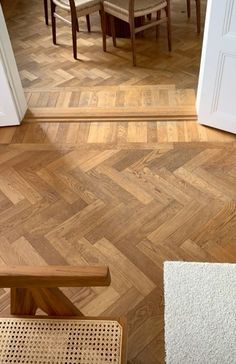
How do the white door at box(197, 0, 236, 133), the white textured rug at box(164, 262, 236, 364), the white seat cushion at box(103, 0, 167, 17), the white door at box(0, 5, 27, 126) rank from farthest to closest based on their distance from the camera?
the white seat cushion at box(103, 0, 167, 17), the white door at box(0, 5, 27, 126), the white door at box(197, 0, 236, 133), the white textured rug at box(164, 262, 236, 364)

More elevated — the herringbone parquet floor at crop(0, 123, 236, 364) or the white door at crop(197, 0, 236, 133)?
the white door at crop(197, 0, 236, 133)

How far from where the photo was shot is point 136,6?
2771 mm

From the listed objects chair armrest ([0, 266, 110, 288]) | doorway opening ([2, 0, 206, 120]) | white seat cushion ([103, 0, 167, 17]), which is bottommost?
doorway opening ([2, 0, 206, 120])

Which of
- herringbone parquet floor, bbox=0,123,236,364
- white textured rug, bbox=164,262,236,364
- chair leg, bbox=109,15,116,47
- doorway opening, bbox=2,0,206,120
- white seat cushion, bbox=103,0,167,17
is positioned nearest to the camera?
white textured rug, bbox=164,262,236,364

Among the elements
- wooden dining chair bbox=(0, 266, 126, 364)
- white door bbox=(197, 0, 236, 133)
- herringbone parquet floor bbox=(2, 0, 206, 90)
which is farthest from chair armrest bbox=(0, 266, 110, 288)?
herringbone parquet floor bbox=(2, 0, 206, 90)

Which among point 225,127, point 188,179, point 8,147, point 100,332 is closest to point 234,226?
point 188,179

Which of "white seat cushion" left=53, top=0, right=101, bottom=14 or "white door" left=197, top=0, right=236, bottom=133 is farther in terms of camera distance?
"white seat cushion" left=53, top=0, right=101, bottom=14

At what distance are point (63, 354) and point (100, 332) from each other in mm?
120

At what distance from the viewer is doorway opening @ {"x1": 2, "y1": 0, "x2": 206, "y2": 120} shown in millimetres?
2486

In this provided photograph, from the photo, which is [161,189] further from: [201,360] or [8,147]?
[8,147]

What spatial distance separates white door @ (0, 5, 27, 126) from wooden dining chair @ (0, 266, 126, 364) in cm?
156

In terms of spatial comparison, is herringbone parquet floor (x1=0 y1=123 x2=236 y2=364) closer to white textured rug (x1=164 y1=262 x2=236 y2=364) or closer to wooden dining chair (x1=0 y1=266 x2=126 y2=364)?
white textured rug (x1=164 y1=262 x2=236 y2=364)

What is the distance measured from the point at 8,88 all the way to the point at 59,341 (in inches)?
67.0

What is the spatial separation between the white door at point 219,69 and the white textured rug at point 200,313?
1.06 meters
